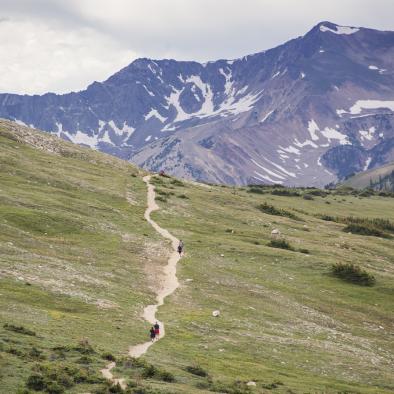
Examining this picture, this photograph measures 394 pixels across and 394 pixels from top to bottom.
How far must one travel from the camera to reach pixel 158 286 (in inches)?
2623

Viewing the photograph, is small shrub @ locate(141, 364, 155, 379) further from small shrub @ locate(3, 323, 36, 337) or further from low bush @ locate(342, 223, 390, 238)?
low bush @ locate(342, 223, 390, 238)

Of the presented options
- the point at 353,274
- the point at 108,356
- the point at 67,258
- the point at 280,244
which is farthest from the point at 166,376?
the point at 280,244

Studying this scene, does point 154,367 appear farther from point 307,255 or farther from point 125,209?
point 125,209

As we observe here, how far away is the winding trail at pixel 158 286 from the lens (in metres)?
37.4

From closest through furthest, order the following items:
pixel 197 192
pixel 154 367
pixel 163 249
Answer: pixel 154 367 → pixel 163 249 → pixel 197 192

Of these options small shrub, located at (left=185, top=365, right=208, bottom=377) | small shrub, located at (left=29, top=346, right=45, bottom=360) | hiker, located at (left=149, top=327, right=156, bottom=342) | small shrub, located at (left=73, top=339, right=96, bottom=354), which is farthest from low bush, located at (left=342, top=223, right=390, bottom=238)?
small shrub, located at (left=29, top=346, right=45, bottom=360)

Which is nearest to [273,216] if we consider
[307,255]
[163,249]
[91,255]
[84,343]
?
[307,255]

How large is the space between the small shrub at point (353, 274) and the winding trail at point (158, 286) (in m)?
20.4

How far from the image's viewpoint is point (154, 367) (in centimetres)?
3803

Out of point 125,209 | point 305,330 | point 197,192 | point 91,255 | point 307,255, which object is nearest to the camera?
point 305,330

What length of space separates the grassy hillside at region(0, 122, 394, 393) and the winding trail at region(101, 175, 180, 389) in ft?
2.33

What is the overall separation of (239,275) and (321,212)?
8683 centimetres

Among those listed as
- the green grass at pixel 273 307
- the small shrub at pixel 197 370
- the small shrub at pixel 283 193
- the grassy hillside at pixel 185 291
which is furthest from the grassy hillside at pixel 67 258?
the small shrub at pixel 283 193

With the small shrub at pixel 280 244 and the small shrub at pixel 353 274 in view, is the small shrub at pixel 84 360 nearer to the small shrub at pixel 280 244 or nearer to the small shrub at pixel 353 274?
the small shrub at pixel 353 274
